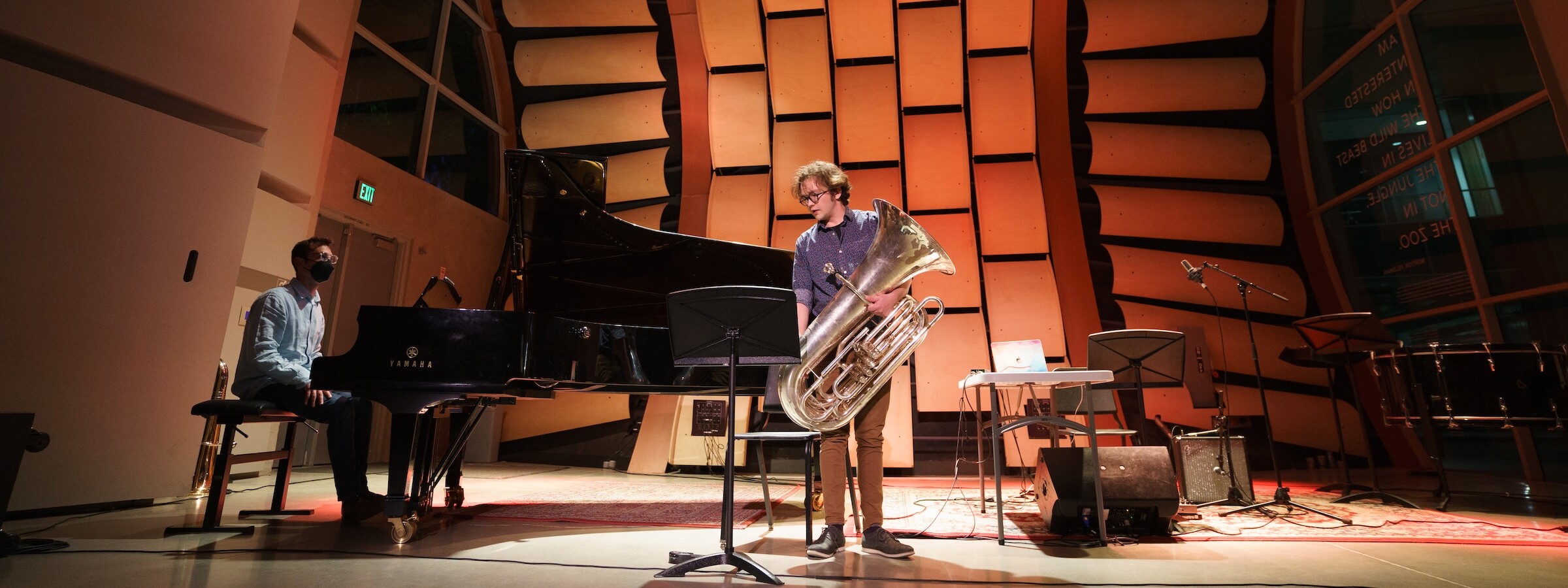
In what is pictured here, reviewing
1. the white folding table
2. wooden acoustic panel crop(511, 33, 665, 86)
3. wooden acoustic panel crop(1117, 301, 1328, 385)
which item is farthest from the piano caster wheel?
wooden acoustic panel crop(1117, 301, 1328, 385)

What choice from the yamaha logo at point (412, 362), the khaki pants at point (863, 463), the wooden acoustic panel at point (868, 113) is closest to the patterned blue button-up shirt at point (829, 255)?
the khaki pants at point (863, 463)

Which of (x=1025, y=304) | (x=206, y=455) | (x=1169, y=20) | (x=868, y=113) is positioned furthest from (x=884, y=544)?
(x=1169, y=20)

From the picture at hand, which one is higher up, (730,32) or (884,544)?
(730,32)

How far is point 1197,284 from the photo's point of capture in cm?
595

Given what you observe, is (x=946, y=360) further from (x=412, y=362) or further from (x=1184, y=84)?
(x=412, y=362)

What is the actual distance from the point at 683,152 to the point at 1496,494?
21.1ft

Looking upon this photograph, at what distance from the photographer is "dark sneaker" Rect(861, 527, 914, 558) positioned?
252 cm

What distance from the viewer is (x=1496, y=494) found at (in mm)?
4234

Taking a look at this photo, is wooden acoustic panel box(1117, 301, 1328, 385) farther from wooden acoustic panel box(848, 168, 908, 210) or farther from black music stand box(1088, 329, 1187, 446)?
black music stand box(1088, 329, 1187, 446)

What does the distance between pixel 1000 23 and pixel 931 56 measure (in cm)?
66

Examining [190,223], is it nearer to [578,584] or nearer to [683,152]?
[578,584]

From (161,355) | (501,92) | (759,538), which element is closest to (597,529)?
(759,538)

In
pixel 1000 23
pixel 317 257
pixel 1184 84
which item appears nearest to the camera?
pixel 317 257

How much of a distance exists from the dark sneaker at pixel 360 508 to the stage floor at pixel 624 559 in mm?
51
